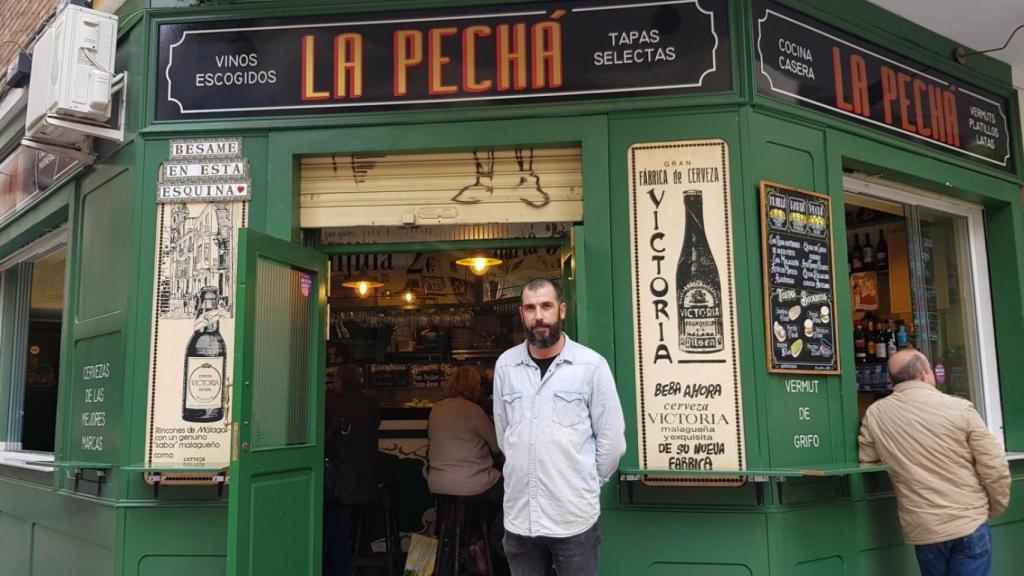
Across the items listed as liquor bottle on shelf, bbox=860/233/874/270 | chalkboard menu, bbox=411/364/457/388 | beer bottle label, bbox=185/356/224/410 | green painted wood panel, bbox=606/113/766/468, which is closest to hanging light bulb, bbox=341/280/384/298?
chalkboard menu, bbox=411/364/457/388

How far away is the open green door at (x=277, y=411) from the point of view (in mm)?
4168

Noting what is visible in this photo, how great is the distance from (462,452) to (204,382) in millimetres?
1988

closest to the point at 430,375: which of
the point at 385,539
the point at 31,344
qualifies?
the point at 385,539

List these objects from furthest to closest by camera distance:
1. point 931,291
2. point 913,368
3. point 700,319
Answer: point 931,291, point 913,368, point 700,319

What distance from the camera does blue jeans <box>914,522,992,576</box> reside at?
459 centimetres

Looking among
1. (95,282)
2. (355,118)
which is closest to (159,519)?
(95,282)

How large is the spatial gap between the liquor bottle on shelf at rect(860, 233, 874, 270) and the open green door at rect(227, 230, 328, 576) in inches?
165

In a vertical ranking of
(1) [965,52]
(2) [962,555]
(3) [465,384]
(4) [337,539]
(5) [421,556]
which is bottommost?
(5) [421,556]

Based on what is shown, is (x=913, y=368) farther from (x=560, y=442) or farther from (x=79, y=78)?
(x=79, y=78)

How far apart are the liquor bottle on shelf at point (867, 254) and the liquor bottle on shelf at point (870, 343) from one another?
1.51ft

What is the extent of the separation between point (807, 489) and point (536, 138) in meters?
2.53

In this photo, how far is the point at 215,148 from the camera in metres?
5.17

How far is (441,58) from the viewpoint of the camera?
512 cm

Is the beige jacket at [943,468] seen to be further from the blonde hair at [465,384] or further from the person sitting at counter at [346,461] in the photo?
the person sitting at counter at [346,461]
